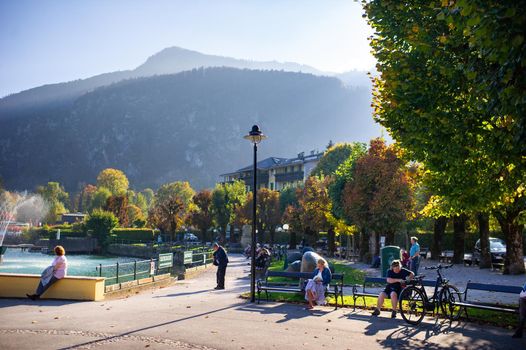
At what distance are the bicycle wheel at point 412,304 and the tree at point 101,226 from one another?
170 feet

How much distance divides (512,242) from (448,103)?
575 inches

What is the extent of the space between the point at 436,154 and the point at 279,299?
20.4 feet

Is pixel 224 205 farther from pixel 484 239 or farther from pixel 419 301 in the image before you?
pixel 419 301

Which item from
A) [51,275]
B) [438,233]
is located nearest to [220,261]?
[51,275]

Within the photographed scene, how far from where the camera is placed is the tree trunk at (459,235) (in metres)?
31.4

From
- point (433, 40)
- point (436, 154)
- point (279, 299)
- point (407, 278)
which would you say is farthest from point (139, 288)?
point (433, 40)

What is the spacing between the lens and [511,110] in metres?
7.94

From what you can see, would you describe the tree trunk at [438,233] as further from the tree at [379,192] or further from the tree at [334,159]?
the tree at [334,159]

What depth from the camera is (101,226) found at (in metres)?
57.9

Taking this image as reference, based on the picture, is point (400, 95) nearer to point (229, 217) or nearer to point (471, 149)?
point (471, 149)

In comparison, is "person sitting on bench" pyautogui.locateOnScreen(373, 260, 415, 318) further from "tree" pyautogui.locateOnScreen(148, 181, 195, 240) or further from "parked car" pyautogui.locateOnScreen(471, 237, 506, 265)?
"tree" pyautogui.locateOnScreen(148, 181, 195, 240)

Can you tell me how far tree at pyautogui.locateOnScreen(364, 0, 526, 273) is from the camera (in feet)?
28.3

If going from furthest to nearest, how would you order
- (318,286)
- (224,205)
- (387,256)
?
(224,205) < (387,256) < (318,286)

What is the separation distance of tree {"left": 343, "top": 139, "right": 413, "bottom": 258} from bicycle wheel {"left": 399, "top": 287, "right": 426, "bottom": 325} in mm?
19565
